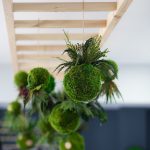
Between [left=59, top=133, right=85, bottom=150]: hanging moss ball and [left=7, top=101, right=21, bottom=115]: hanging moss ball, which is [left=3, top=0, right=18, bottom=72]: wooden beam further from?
[left=59, top=133, right=85, bottom=150]: hanging moss ball

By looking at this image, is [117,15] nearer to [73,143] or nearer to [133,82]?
[73,143]

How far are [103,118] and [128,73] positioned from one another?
2.77 metres

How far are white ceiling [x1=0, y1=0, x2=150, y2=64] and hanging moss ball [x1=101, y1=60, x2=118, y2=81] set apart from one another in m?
1.00

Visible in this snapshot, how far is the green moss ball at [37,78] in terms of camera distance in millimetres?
1685

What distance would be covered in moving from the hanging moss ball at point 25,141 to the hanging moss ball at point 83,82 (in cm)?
192

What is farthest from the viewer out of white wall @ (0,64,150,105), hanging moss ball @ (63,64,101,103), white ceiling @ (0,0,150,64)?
white wall @ (0,64,150,105)

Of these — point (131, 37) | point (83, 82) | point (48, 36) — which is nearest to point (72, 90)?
point (83, 82)

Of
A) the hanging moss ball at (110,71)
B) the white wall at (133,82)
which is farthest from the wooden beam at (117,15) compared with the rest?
the white wall at (133,82)

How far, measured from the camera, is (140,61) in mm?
4723

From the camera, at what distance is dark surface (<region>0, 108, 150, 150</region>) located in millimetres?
6082

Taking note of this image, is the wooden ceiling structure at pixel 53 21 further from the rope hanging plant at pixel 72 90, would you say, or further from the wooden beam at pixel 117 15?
the rope hanging plant at pixel 72 90

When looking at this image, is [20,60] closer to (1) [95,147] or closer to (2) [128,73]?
(2) [128,73]

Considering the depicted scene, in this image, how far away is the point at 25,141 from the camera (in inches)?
128

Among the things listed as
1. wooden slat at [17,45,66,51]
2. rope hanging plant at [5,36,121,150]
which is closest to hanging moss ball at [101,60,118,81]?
rope hanging plant at [5,36,121,150]
